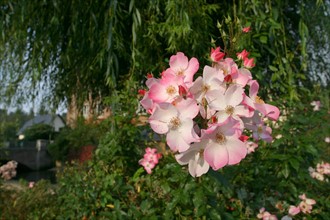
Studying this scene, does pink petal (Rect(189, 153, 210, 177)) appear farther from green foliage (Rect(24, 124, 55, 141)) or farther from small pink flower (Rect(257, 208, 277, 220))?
green foliage (Rect(24, 124, 55, 141))

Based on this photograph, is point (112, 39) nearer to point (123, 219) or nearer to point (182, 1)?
point (182, 1)

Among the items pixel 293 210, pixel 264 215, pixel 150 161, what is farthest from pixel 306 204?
pixel 150 161

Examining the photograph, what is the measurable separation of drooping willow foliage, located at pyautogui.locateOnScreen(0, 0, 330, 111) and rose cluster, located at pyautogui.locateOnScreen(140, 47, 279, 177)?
1487 millimetres

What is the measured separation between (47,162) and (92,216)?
26070mm

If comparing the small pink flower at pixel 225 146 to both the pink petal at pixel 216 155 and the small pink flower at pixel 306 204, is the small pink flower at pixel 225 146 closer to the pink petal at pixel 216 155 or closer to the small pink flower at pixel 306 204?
the pink petal at pixel 216 155

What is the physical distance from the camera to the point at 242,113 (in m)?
0.77

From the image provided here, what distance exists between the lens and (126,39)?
11.4 ft

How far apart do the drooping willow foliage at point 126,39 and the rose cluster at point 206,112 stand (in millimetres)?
1487

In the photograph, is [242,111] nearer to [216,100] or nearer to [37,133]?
[216,100]

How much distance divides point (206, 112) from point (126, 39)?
2.81 meters

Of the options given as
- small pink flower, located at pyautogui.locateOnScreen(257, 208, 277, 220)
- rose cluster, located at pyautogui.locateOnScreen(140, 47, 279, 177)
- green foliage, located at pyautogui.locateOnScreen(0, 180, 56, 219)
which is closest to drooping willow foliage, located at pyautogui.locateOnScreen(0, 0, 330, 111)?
small pink flower, located at pyautogui.locateOnScreen(257, 208, 277, 220)

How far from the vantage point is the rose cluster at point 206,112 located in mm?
744

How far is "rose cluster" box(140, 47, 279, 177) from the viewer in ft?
2.44

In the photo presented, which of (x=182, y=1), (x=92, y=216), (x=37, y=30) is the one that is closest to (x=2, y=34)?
(x=37, y=30)
